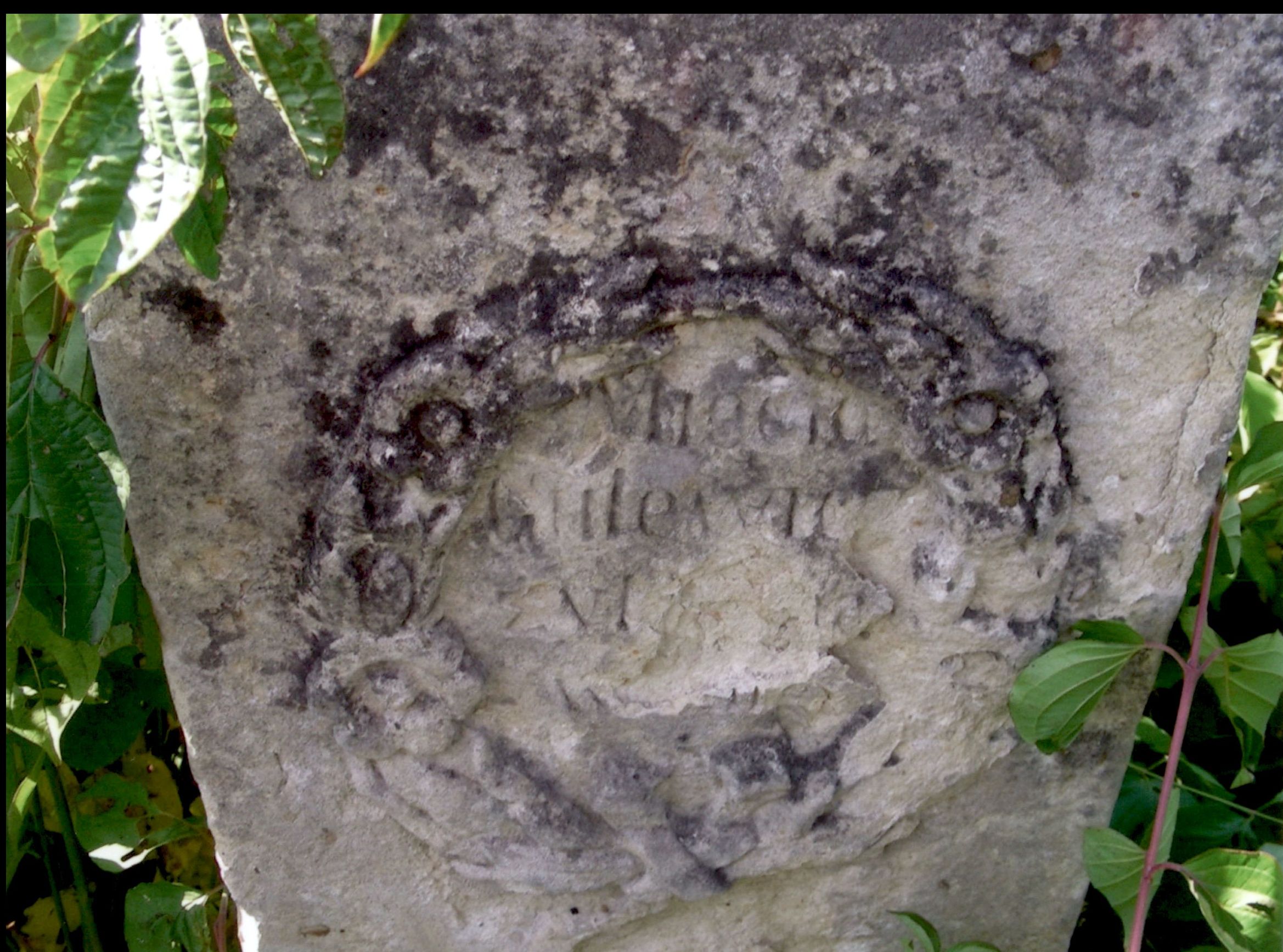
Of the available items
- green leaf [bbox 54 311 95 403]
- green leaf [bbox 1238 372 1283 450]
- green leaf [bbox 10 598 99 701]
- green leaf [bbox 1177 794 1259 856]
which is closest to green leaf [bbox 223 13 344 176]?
green leaf [bbox 54 311 95 403]

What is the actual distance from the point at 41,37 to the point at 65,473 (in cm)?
41

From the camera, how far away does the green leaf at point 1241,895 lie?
4.02 feet

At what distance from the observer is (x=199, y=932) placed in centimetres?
151

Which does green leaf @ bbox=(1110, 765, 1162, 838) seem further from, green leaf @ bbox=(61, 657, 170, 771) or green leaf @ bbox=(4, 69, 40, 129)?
green leaf @ bbox=(4, 69, 40, 129)

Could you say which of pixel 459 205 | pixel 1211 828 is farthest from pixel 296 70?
pixel 1211 828

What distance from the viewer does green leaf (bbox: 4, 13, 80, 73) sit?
2.29 ft

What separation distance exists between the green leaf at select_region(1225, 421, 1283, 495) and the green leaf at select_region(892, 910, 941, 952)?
21.9 inches

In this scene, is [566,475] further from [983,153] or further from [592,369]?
[983,153]

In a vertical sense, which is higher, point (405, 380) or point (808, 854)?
point (405, 380)

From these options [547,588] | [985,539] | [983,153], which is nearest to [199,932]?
[547,588]

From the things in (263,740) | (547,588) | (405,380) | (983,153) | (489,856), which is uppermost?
(983,153)

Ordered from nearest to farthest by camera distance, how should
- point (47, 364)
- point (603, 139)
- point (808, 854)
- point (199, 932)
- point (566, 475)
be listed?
point (603, 139) → point (566, 475) → point (47, 364) → point (808, 854) → point (199, 932)

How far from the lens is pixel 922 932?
137 centimetres

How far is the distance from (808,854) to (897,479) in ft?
1.44
